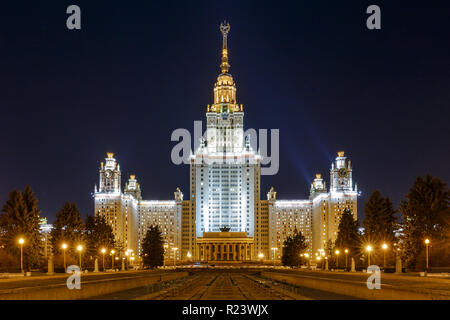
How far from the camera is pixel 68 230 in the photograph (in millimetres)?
91500

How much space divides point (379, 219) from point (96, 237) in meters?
48.6

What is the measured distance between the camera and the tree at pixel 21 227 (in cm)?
7412

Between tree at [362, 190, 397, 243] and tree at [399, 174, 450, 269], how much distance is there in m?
10.3

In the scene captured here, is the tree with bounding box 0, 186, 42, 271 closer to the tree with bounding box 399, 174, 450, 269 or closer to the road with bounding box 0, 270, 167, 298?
the road with bounding box 0, 270, 167, 298

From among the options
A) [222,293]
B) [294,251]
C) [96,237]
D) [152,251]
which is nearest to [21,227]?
[96,237]

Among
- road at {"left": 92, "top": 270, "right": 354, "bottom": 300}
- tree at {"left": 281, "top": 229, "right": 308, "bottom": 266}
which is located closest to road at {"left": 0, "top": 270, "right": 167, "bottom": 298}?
road at {"left": 92, "top": 270, "right": 354, "bottom": 300}

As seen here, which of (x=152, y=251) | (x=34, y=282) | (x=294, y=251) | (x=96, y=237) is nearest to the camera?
(x=34, y=282)

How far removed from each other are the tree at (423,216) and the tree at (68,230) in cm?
4807

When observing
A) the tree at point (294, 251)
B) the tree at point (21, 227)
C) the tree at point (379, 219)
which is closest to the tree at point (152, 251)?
the tree at point (294, 251)

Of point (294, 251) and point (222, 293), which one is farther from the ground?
point (222, 293)

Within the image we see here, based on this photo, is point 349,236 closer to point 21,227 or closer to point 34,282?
point 21,227
